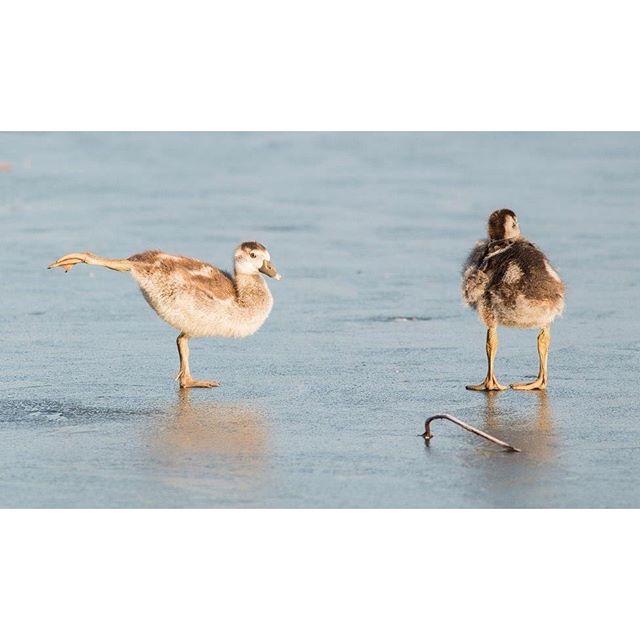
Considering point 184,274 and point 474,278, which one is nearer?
point 184,274

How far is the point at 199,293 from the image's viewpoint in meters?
8.01

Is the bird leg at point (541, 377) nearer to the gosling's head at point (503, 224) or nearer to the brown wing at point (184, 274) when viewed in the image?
the gosling's head at point (503, 224)

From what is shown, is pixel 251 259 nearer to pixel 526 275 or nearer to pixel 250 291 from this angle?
pixel 250 291

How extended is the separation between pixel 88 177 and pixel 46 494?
1096 centimetres

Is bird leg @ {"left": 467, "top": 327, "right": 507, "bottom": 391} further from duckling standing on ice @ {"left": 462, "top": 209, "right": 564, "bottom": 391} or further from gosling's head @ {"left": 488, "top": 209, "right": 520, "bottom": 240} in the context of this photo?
gosling's head @ {"left": 488, "top": 209, "right": 520, "bottom": 240}

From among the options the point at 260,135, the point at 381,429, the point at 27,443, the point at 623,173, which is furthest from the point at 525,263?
the point at 260,135

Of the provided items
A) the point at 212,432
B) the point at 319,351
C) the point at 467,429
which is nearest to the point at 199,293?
the point at 319,351

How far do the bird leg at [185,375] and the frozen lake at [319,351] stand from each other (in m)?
0.07

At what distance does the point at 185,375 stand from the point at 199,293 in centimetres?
50

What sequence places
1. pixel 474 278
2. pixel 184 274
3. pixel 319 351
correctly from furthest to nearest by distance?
pixel 319 351 < pixel 474 278 < pixel 184 274

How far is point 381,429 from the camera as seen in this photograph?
6859 mm

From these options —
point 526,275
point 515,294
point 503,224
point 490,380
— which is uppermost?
point 503,224

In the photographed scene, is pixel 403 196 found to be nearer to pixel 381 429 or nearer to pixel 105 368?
pixel 105 368

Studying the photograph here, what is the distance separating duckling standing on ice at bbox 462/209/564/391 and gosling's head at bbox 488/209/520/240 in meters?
0.15
